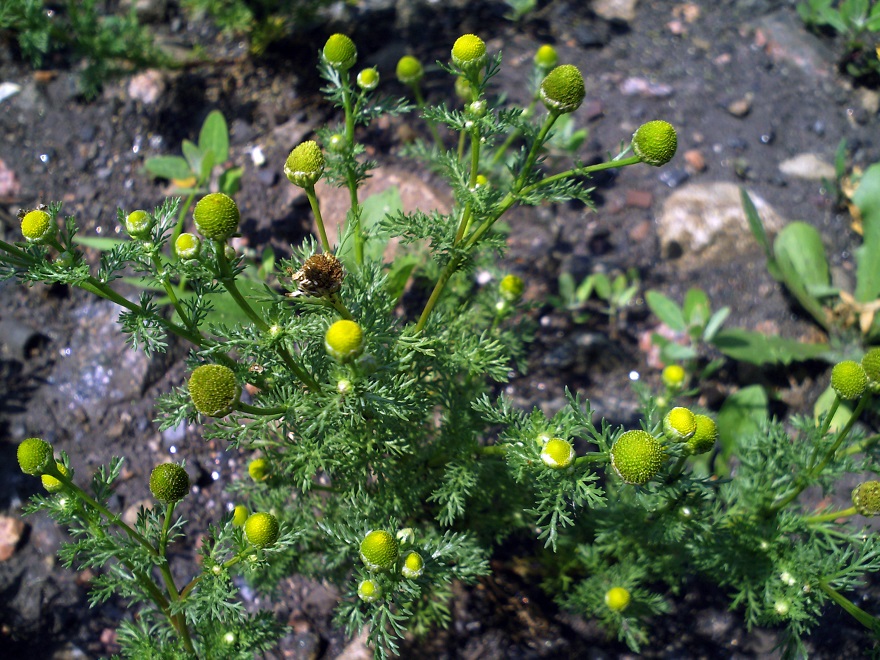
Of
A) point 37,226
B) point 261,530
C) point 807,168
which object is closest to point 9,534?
point 261,530

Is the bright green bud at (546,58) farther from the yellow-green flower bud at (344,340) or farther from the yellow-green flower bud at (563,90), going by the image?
the yellow-green flower bud at (344,340)

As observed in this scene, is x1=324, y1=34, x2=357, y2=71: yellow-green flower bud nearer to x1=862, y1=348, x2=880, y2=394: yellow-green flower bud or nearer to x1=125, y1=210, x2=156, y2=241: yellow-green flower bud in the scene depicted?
x1=125, y1=210, x2=156, y2=241: yellow-green flower bud

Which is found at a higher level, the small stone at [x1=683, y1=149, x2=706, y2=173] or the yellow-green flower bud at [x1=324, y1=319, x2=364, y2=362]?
the yellow-green flower bud at [x1=324, y1=319, x2=364, y2=362]

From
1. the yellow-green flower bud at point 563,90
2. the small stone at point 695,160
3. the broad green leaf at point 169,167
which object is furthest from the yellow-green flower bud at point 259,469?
the small stone at point 695,160

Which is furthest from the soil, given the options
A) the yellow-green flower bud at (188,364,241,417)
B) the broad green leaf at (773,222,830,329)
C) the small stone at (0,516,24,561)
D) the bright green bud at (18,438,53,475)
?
the yellow-green flower bud at (188,364,241,417)

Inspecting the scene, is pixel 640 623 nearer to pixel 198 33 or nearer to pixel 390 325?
pixel 390 325

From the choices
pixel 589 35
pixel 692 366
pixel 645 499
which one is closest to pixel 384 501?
pixel 645 499

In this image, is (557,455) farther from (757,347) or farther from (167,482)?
(757,347)
